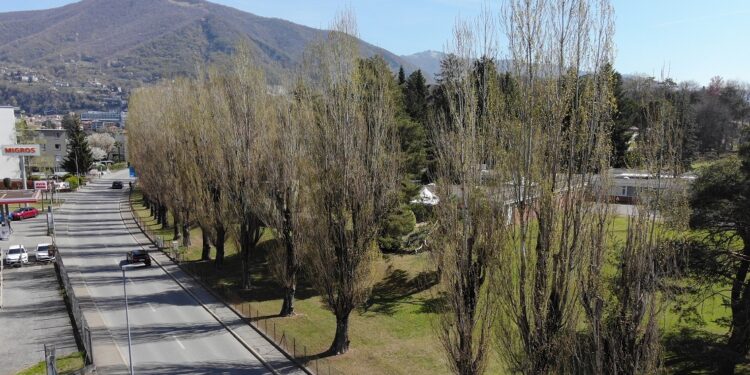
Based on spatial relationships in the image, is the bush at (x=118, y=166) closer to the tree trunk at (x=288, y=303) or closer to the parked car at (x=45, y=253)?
the parked car at (x=45, y=253)

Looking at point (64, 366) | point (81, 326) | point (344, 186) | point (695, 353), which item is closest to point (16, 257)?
point (81, 326)

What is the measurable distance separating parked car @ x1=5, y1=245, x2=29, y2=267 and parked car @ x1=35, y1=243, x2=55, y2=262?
0.77m

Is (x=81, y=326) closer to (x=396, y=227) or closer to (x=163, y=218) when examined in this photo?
(x=396, y=227)

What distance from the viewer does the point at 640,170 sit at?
1377cm

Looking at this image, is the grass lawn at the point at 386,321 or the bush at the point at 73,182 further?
the bush at the point at 73,182

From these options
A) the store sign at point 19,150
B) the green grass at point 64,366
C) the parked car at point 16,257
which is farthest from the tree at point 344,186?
the store sign at point 19,150

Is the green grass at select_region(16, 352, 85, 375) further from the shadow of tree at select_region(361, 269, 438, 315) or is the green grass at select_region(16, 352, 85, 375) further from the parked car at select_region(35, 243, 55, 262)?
the parked car at select_region(35, 243, 55, 262)

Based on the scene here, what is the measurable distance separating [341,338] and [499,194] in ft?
30.1

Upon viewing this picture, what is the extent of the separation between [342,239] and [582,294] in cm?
1098

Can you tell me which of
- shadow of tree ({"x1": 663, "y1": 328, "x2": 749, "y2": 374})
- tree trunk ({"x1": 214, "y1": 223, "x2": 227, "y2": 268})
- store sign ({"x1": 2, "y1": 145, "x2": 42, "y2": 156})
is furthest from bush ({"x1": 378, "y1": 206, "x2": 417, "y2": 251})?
store sign ({"x1": 2, "y1": 145, "x2": 42, "y2": 156})

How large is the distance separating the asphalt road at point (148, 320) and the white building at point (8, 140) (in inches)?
1324

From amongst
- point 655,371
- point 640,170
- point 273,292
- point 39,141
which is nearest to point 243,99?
Result: point 273,292

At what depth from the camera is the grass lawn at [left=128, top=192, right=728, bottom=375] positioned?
2067 centimetres

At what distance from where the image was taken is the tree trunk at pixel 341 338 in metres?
22.1
